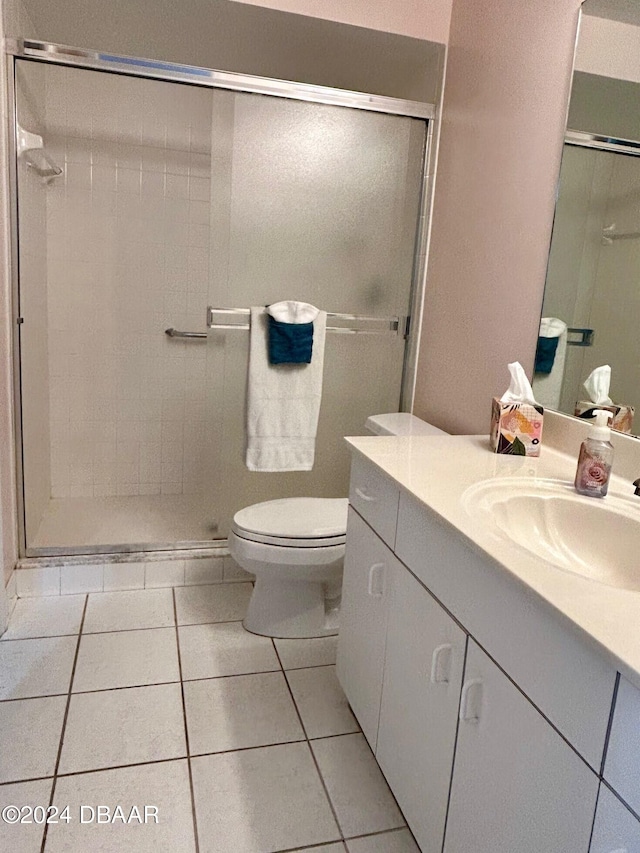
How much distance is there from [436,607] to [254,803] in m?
0.71

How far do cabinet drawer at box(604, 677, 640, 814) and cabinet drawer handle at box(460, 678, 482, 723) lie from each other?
0.30 meters

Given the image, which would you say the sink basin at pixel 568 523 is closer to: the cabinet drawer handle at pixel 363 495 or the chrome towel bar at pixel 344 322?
the cabinet drawer handle at pixel 363 495

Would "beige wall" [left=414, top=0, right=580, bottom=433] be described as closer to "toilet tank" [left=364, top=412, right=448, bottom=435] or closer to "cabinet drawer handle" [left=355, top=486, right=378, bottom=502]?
"toilet tank" [left=364, top=412, right=448, bottom=435]

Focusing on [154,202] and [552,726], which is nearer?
[552,726]

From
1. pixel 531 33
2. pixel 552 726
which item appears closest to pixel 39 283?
pixel 531 33

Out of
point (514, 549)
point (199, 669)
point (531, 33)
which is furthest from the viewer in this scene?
point (199, 669)

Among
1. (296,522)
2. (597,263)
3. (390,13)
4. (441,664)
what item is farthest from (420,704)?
(390,13)

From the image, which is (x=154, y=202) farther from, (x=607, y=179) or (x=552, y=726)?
(x=552, y=726)

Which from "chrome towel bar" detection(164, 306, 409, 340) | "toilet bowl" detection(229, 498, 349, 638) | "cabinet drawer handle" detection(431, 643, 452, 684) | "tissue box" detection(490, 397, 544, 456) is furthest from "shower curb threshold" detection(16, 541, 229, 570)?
"cabinet drawer handle" detection(431, 643, 452, 684)

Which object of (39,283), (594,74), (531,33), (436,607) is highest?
(531,33)

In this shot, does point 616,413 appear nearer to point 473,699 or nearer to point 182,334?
point 473,699

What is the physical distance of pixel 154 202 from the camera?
2947 millimetres

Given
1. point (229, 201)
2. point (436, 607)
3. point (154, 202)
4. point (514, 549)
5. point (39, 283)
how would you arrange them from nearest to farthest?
1. point (514, 549)
2. point (436, 607)
3. point (229, 201)
4. point (39, 283)
5. point (154, 202)

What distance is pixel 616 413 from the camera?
1438 mm
